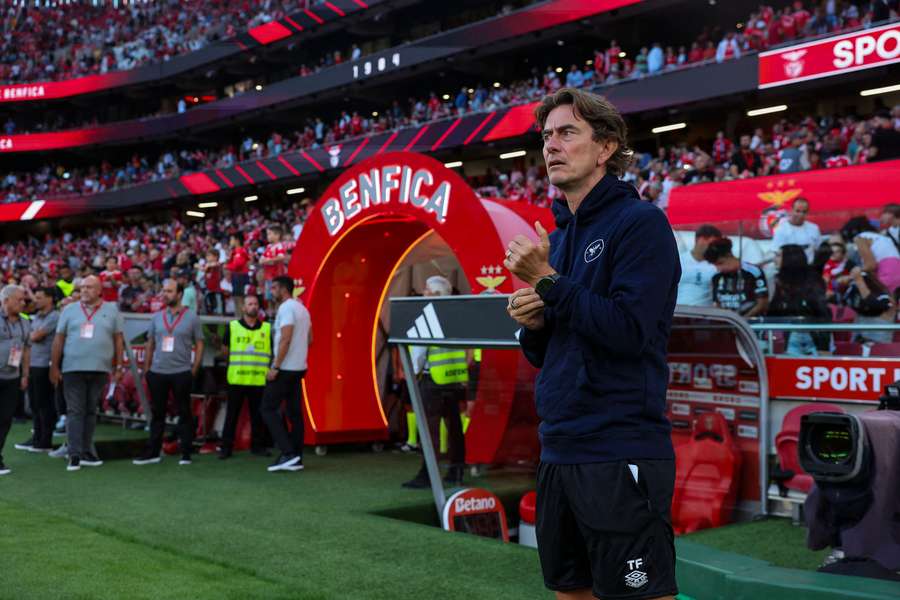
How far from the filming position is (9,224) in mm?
49188

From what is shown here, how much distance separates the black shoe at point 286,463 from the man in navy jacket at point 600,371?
22.6ft

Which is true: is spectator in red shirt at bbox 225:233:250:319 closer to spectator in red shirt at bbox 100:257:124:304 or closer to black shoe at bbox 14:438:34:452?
spectator in red shirt at bbox 100:257:124:304

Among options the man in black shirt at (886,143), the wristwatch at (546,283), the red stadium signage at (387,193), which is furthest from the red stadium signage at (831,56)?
the wristwatch at (546,283)

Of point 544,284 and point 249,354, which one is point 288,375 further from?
point 544,284

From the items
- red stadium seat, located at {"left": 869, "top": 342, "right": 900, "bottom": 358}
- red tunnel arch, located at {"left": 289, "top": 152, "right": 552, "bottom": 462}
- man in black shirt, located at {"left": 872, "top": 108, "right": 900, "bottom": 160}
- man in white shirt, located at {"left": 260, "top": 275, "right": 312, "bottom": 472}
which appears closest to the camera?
red stadium seat, located at {"left": 869, "top": 342, "right": 900, "bottom": 358}

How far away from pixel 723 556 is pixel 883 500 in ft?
2.15

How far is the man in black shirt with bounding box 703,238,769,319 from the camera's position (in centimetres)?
766

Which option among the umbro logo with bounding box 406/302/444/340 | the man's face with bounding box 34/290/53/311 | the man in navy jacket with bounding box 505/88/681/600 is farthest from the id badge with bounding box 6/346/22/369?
the man in navy jacket with bounding box 505/88/681/600

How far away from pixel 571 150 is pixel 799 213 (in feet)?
19.8

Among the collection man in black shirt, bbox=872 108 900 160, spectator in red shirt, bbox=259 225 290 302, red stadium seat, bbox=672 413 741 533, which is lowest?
red stadium seat, bbox=672 413 741 533

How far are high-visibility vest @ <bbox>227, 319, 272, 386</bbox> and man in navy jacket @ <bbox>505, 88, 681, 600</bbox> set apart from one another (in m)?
7.61

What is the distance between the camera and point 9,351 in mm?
8617

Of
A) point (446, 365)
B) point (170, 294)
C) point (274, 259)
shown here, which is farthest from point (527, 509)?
point (274, 259)

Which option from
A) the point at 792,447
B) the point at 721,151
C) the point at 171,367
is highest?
the point at 721,151
